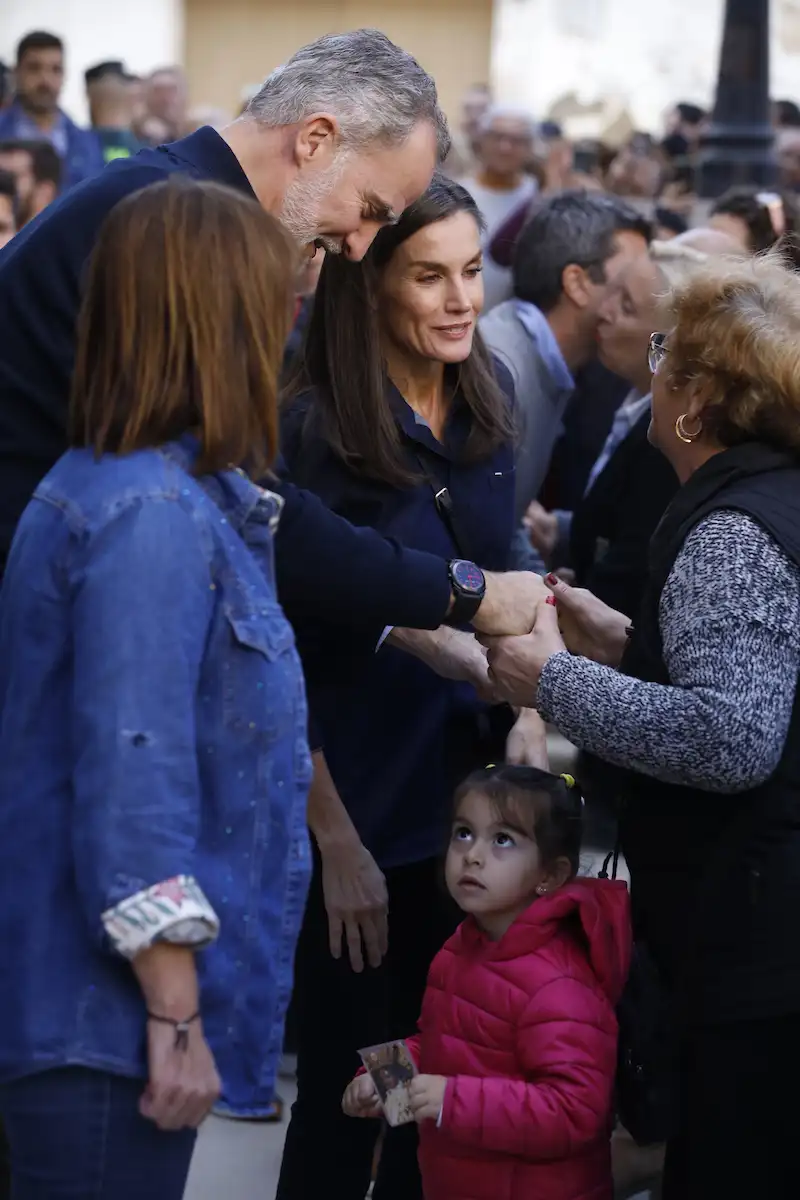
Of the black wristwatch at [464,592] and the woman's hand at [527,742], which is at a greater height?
the black wristwatch at [464,592]

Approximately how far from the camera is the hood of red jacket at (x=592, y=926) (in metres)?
2.45

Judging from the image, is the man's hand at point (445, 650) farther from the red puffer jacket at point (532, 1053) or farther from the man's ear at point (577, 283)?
the man's ear at point (577, 283)

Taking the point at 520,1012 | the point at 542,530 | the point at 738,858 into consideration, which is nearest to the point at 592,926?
the point at 520,1012

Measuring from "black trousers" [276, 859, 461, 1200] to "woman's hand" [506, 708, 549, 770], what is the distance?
0.24m

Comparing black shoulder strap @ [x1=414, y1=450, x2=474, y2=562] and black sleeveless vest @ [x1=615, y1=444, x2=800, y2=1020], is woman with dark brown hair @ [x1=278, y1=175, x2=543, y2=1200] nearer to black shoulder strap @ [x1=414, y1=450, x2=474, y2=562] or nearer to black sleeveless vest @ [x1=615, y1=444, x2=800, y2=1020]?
black shoulder strap @ [x1=414, y1=450, x2=474, y2=562]

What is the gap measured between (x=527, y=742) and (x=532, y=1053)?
0.68 m

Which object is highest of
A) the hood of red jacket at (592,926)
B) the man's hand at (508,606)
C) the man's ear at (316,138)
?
the man's ear at (316,138)

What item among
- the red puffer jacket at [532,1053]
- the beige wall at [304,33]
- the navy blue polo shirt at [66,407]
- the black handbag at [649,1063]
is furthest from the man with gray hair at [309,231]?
the beige wall at [304,33]

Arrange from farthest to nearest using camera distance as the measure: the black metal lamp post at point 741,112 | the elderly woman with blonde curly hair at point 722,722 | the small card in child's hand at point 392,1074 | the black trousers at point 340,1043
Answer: the black metal lamp post at point 741,112 → the black trousers at point 340,1043 → the small card in child's hand at point 392,1074 → the elderly woman with blonde curly hair at point 722,722

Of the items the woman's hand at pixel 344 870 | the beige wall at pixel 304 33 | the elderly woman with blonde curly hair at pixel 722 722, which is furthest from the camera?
the beige wall at pixel 304 33

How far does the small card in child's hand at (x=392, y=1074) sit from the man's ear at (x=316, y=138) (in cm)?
136

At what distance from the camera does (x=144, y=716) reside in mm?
1728

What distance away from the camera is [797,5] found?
20953 mm

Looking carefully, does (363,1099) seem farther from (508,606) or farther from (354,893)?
(508,606)
